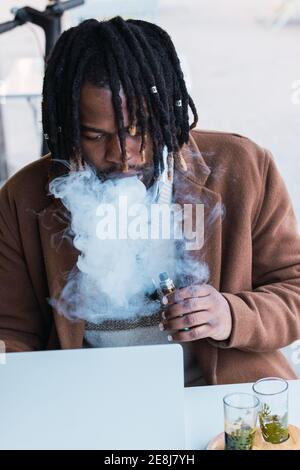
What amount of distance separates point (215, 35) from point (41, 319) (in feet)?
11.1

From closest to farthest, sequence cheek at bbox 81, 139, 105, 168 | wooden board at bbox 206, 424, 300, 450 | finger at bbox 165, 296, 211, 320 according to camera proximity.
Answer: wooden board at bbox 206, 424, 300, 450
finger at bbox 165, 296, 211, 320
cheek at bbox 81, 139, 105, 168

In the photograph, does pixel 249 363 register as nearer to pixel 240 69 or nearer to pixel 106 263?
pixel 106 263

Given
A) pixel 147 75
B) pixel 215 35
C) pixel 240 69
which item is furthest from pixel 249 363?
pixel 215 35

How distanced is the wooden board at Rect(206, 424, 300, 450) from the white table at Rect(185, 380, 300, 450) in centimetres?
3

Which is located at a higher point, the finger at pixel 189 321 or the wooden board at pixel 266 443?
the finger at pixel 189 321

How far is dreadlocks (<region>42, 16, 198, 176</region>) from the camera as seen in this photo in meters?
1.20

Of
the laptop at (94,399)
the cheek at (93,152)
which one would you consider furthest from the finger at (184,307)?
the cheek at (93,152)

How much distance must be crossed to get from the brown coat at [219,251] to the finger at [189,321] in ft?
0.48

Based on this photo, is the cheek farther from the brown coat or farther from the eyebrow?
the brown coat

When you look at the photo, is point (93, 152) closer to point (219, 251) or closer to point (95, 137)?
point (95, 137)

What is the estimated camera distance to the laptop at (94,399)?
3.25ft

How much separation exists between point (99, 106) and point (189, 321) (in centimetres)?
43

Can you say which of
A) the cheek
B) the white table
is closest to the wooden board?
the white table

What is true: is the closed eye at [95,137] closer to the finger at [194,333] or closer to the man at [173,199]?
the man at [173,199]
